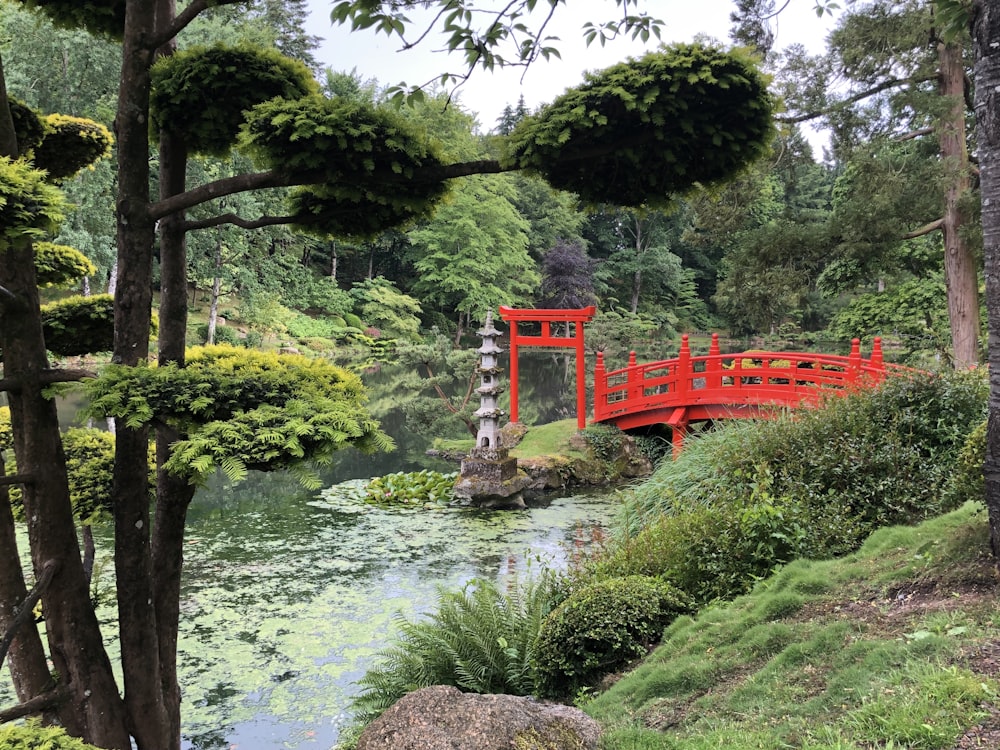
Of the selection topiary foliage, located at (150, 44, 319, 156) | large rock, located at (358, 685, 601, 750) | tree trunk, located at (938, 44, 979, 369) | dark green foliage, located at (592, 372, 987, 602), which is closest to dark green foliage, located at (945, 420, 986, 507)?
dark green foliage, located at (592, 372, 987, 602)

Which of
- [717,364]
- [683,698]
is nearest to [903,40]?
[717,364]

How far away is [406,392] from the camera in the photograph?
19.0 m

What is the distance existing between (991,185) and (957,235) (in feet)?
22.4

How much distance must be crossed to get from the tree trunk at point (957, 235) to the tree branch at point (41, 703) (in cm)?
930

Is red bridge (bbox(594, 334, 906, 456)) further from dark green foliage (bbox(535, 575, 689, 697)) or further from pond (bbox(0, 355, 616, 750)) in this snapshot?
dark green foliage (bbox(535, 575, 689, 697))

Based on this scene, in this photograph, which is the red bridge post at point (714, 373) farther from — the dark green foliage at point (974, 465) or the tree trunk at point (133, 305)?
the tree trunk at point (133, 305)

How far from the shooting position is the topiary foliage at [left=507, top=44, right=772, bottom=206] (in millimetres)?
2219

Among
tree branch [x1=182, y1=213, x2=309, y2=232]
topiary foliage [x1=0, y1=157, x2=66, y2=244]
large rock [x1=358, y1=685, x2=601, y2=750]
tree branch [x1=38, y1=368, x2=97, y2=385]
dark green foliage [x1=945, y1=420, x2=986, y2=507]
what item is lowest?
large rock [x1=358, y1=685, x2=601, y2=750]

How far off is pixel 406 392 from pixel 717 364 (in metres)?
10.5

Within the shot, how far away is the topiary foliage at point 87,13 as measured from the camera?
2.79 meters

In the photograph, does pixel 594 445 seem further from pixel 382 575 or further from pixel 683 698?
pixel 683 698

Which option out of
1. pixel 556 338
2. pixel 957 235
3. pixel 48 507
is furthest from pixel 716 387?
pixel 48 507

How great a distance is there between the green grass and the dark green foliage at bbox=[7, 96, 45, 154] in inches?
139

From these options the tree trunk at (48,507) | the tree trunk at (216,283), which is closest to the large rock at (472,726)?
the tree trunk at (48,507)
